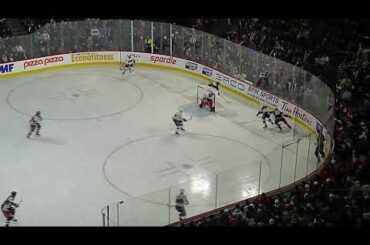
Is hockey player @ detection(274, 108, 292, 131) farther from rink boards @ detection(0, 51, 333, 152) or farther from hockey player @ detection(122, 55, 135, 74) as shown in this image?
hockey player @ detection(122, 55, 135, 74)

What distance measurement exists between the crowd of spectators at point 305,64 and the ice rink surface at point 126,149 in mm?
874

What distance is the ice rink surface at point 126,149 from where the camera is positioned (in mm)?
15406

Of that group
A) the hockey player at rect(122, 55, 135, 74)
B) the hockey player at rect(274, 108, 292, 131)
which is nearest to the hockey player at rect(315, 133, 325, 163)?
the hockey player at rect(274, 108, 292, 131)

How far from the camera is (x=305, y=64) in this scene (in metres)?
22.5

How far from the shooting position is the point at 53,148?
19.2 meters

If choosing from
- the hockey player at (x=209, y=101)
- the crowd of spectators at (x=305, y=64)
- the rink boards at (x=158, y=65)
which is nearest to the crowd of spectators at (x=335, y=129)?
the crowd of spectators at (x=305, y=64)

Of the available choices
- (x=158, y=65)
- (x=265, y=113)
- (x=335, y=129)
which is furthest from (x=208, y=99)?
(x=335, y=129)

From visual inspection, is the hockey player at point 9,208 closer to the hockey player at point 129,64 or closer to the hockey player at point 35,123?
the hockey player at point 35,123

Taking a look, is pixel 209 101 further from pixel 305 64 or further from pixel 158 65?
pixel 158 65

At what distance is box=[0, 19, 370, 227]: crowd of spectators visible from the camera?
13562 millimetres

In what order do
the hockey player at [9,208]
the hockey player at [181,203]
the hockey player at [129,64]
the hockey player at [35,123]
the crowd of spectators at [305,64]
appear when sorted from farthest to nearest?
the hockey player at [129,64] → the hockey player at [35,123] → the hockey player at [9,208] → the hockey player at [181,203] → the crowd of spectators at [305,64]

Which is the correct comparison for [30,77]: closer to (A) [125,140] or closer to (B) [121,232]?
(A) [125,140]

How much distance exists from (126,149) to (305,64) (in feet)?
22.6

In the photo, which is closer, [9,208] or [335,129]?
[9,208]
